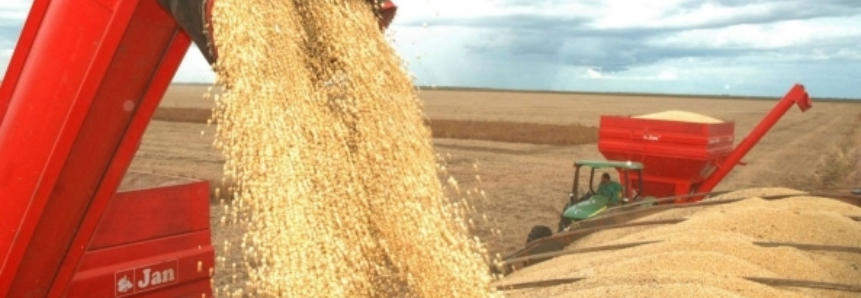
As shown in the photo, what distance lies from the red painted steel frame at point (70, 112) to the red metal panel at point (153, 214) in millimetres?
917

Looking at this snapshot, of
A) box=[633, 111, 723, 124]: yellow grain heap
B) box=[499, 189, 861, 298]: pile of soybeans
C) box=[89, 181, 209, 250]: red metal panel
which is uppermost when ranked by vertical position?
box=[633, 111, 723, 124]: yellow grain heap

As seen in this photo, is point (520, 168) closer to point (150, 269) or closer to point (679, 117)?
point (679, 117)

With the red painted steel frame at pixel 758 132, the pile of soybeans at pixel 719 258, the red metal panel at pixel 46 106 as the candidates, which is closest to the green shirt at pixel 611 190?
the red painted steel frame at pixel 758 132

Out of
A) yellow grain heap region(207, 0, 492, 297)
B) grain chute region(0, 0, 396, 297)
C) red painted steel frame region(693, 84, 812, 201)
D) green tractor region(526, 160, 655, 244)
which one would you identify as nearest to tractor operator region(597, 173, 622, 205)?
green tractor region(526, 160, 655, 244)

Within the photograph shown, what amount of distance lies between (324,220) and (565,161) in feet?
52.9

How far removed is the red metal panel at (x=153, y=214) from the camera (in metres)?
3.26

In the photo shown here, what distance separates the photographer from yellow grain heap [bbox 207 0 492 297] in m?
2.59

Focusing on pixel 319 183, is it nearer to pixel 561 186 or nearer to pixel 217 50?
pixel 217 50

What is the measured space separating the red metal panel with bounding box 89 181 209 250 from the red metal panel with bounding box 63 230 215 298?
1.4 inches

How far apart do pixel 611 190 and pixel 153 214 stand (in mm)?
6015

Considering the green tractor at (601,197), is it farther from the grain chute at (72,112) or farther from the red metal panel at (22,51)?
the red metal panel at (22,51)

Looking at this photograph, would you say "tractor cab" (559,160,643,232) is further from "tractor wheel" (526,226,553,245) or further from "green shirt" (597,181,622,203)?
"tractor wheel" (526,226,553,245)

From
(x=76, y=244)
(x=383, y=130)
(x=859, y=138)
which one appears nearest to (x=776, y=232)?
(x=383, y=130)

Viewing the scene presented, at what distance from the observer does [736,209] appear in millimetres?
5801
